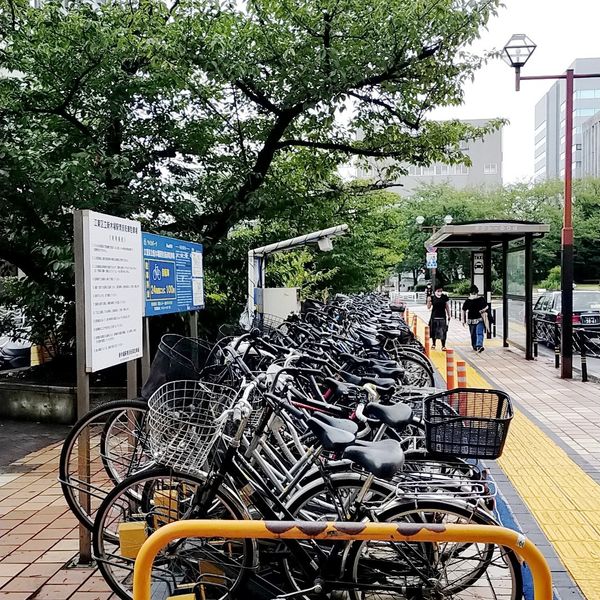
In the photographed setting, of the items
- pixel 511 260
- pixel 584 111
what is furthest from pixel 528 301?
pixel 584 111

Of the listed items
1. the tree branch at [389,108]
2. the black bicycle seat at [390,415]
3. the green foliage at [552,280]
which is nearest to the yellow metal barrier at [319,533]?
the black bicycle seat at [390,415]

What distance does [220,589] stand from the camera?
11.1ft

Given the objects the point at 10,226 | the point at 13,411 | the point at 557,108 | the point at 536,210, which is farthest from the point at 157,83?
the point at 557,108

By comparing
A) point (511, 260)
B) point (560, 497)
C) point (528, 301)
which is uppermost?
point (511, 260)

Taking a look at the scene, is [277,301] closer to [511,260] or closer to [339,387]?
[339,387]

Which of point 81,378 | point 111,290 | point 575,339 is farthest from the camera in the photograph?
point 575,339

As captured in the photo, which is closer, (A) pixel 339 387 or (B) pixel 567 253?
(A) pixel 339 387

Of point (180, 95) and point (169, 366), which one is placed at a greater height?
point (180, 95)

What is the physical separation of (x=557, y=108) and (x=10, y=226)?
9595 cm

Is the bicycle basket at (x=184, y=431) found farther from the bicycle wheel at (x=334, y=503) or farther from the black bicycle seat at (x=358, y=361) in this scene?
the black bicycle seat at (x=358, y=361)

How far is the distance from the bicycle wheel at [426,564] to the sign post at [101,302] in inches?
70.9

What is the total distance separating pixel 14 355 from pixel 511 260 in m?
11.6

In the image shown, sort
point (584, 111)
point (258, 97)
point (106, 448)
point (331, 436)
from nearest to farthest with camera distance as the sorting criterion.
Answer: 1. point (331, 436)
2. point (106, 448)
3. point (258, 97)
4. point (584, 111)

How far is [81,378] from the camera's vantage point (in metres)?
3.95
